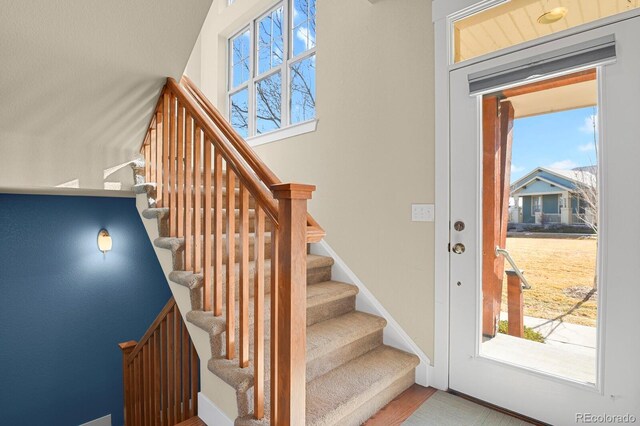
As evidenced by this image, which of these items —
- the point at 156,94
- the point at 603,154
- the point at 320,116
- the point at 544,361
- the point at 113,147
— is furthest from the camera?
the point at 320,116

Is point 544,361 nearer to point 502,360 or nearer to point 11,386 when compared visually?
point 502,360

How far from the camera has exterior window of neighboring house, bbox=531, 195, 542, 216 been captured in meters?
1.79

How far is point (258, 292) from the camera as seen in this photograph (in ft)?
4.63

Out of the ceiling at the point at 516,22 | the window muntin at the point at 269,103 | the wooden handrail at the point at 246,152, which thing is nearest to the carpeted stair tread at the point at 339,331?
the wooden handrail at the point at 246,152

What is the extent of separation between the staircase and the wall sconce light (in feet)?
4.53

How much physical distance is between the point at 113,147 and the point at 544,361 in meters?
3.02

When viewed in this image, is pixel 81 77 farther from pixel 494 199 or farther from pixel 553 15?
pixel 553 15

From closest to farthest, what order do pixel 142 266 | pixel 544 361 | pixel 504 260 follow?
pixel 544 361 < pixel 504 260 < pixel 142 266

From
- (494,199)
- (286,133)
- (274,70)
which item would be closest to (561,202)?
(494,199)

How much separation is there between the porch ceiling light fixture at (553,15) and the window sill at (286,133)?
168 cm

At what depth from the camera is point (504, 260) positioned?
6.26 feet

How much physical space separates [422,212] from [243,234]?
121 centimetres

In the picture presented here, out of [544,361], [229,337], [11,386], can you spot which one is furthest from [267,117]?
[11,386]

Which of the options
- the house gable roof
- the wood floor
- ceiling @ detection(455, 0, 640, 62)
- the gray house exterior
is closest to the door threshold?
the wood floor
